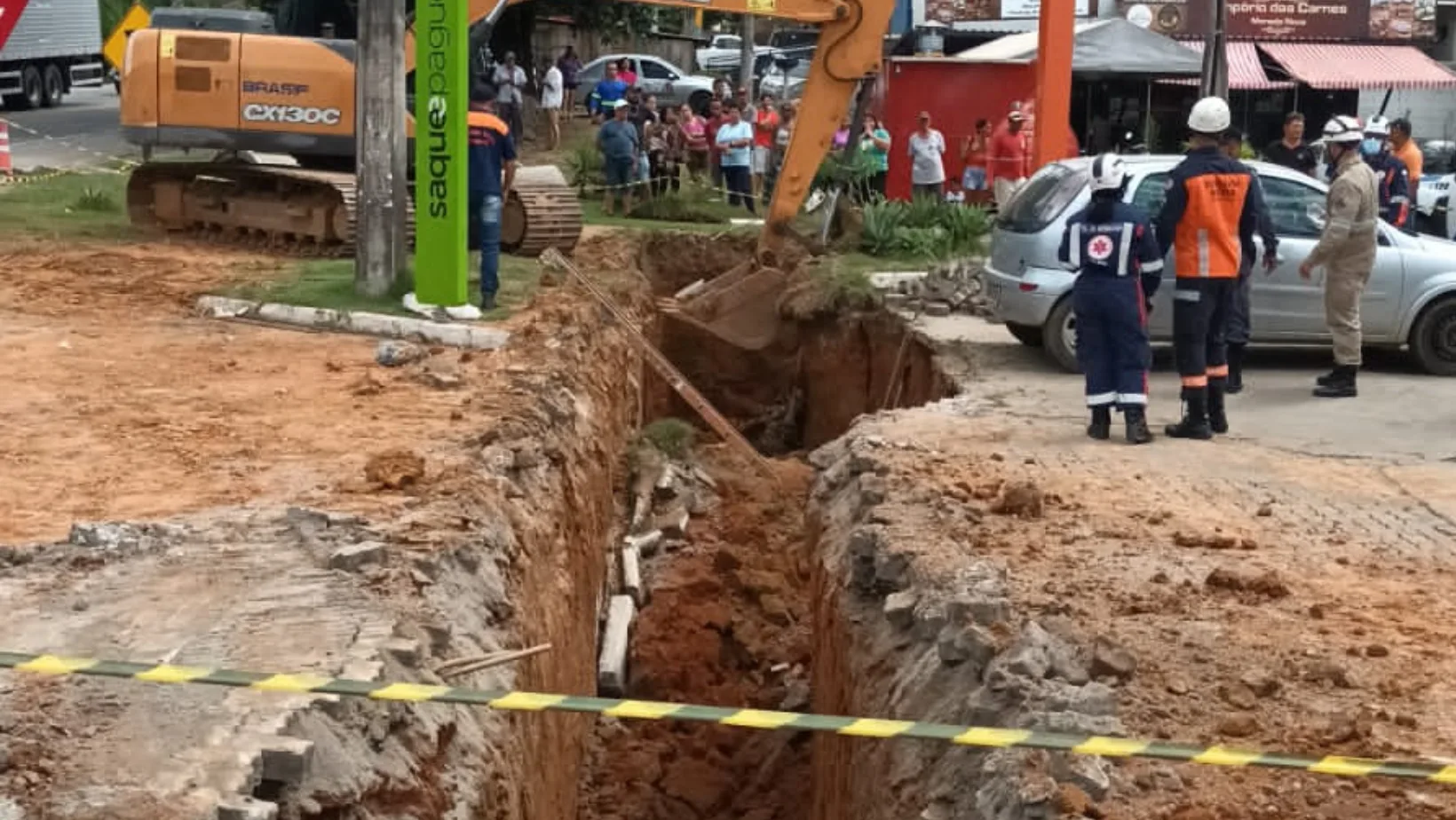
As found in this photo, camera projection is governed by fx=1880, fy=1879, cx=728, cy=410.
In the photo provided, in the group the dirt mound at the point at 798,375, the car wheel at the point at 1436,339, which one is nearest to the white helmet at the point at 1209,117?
the car wheel at the point at 1436,339

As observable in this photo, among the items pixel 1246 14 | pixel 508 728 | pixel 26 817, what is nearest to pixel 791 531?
pixel 508 728

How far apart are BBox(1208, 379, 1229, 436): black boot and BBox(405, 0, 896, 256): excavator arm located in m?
6.25

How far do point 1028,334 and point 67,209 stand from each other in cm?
1151

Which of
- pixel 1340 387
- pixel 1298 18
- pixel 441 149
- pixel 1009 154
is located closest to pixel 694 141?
pixel 1009 154

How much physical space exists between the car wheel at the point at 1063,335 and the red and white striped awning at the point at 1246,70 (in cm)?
1920

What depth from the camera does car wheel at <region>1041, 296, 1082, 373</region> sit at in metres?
14.1

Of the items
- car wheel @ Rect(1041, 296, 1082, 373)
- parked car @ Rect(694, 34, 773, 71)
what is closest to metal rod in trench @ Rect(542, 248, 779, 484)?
car wheel @ Rect(1041, 296, 1082, 373)

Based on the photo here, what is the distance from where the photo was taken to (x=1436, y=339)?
14359mm

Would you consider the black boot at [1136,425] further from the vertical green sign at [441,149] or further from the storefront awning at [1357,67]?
the storefront awning at [1357,67]

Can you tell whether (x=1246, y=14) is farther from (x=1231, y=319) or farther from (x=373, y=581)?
(x=373, y=581)

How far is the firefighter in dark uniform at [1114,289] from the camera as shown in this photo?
11258 mm

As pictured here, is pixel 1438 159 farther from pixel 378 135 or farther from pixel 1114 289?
pixel 1114 289

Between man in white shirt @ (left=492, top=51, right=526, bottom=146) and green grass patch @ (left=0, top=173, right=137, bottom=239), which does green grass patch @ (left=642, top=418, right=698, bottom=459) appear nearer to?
green grass patch @ (left=0, top=173, right=137, bottom=239)

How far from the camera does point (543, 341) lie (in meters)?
13.4
